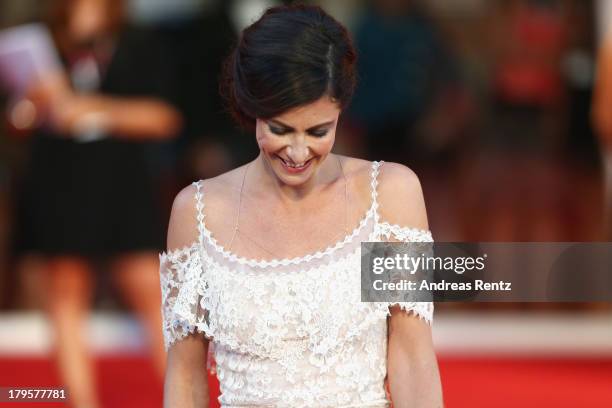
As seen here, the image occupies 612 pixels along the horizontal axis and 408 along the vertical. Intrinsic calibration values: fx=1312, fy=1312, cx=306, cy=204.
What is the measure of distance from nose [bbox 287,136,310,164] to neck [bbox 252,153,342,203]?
0.39ft

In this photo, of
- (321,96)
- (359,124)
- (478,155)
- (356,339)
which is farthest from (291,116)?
(478,155)

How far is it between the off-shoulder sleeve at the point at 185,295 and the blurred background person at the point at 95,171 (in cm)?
215

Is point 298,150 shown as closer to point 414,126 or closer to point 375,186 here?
point 375,186

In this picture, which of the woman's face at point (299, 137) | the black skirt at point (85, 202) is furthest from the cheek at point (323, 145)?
the black skirt at point (85, 202)

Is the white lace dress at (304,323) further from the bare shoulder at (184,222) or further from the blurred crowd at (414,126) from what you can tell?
the blurred crowd at (414,126)

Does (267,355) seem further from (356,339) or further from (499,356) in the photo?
(499,356)

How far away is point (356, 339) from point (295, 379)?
142mm

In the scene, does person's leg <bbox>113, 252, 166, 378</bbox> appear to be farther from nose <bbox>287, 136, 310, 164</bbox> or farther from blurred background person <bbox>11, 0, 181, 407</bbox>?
nose <bbox>287, 136, 310, 164</bbox>

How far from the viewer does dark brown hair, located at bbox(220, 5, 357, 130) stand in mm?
2416

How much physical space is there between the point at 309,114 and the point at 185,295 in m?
0.45

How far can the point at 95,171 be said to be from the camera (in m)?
4.86

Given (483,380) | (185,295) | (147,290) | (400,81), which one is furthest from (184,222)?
(400,81)

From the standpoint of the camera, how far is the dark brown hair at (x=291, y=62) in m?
2.42

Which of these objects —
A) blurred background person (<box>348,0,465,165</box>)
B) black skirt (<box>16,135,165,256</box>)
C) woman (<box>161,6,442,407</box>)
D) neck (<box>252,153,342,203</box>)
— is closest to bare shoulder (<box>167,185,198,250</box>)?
woman (<box>161,6,442,407</box>)
